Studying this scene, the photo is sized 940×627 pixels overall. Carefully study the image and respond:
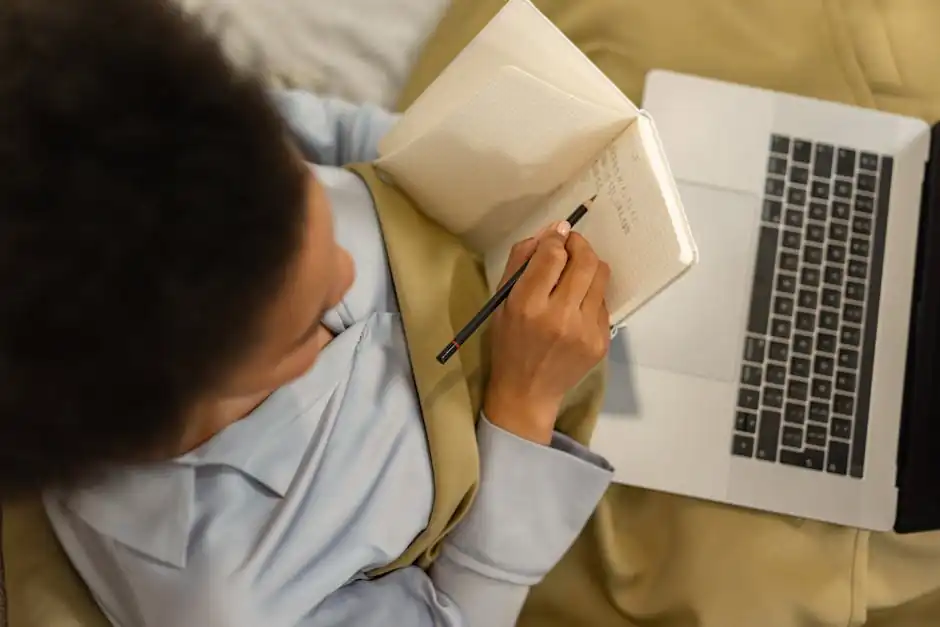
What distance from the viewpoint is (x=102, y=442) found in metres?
0.36

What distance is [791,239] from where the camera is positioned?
30.1 inches

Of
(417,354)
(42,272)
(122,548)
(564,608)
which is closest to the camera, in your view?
(42,272)

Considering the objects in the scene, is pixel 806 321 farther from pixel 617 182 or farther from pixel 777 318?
pixel 617 182

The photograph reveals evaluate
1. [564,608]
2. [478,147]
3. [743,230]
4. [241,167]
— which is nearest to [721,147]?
[743,230]

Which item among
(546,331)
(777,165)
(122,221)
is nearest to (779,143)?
(777,165)

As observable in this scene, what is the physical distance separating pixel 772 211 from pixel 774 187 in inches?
0.9

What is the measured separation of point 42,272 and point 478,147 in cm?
35

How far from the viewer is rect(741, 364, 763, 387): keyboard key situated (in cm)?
74

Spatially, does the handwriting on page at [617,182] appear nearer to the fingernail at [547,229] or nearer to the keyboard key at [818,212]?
the fingernail at [547,229]

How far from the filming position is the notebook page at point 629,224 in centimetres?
54

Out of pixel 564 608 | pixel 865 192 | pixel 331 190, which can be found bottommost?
pixel 564 608

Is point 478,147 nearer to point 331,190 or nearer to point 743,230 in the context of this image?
point 331,190

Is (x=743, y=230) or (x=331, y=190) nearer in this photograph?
(x=331, y=190)

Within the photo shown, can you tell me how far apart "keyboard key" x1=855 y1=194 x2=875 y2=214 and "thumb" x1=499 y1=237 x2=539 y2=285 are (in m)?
0.33
